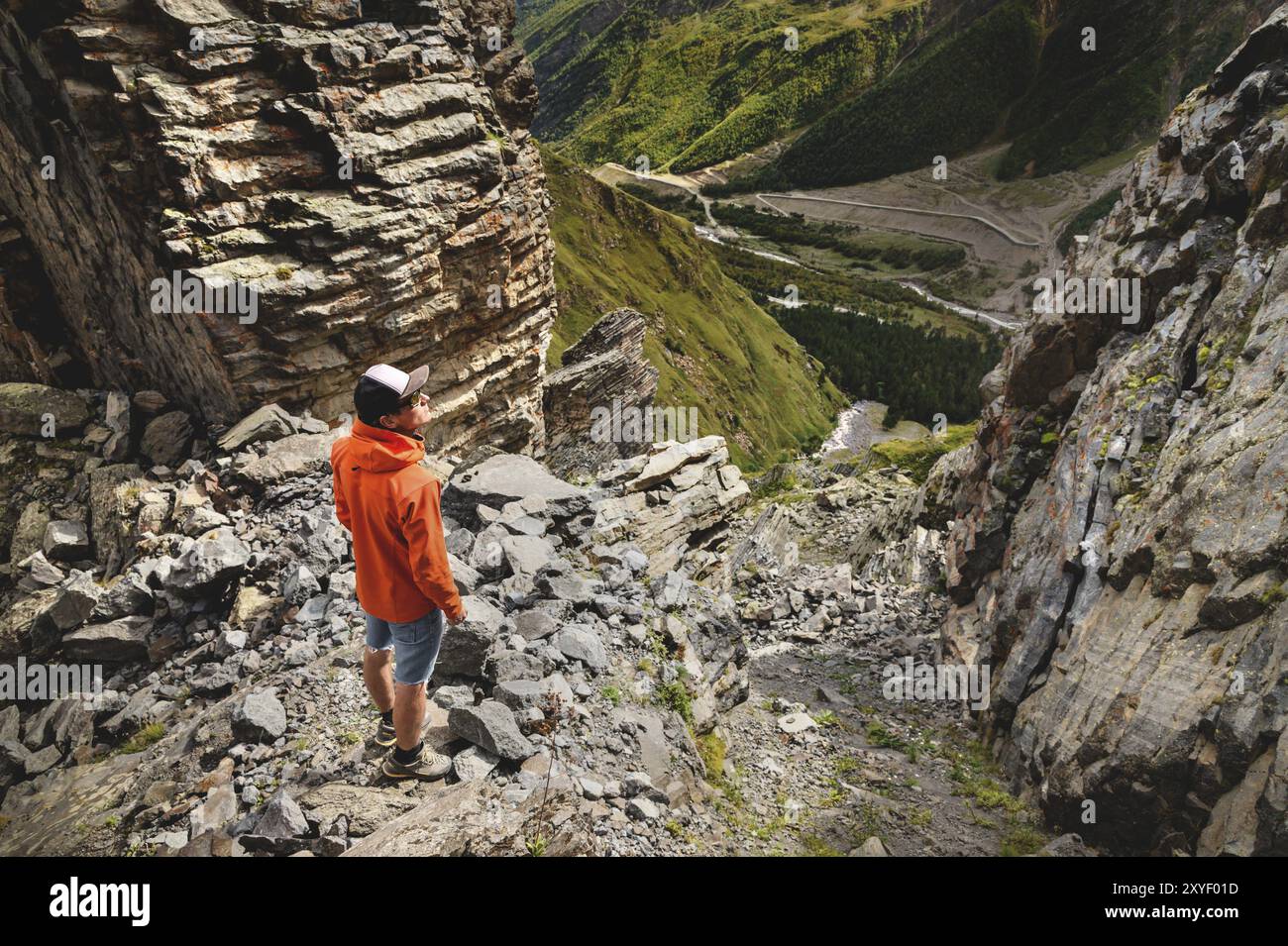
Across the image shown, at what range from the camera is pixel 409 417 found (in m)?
7.55

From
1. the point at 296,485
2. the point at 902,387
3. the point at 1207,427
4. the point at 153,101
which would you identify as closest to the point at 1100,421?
the point at 1207,427

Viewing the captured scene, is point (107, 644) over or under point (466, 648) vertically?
under

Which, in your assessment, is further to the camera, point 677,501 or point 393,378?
point 677,501

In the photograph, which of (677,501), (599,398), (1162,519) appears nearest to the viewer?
(1162,519)

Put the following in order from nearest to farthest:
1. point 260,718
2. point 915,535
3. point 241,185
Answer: point 260,718 < point 241,185 < point 915,535

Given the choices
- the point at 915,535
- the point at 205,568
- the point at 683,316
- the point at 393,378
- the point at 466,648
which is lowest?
the point at 466,648

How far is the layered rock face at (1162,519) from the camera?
9.57 meters

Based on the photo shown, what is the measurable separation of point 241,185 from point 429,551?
17.2 meters

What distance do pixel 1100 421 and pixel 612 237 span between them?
9765 centimetres

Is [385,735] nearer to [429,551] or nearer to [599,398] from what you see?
[429,551]

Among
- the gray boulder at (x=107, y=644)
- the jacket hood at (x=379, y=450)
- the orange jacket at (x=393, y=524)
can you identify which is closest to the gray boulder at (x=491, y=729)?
the orange jacket at (x=393, y=524)

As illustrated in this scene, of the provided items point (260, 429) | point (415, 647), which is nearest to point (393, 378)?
point (415, 647)
